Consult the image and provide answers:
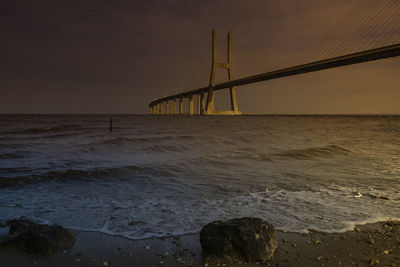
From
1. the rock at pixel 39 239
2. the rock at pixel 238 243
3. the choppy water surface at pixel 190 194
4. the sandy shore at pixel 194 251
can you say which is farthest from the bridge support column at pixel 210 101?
the rock at pixel 238 243

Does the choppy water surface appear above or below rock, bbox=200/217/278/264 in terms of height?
below

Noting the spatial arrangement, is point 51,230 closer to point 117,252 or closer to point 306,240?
point 117,252

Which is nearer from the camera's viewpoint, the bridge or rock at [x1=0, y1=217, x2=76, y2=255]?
rock at [x1=0, y1=217, x2=76, y2=255]

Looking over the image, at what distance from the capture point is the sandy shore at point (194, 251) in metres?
1.85

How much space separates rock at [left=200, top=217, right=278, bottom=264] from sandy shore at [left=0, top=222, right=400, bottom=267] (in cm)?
9

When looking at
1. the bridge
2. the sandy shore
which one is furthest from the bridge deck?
the sandy shore

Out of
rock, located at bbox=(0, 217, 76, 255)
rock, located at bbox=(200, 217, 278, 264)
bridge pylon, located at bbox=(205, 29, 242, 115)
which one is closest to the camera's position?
rock, located at bbox=(200, 217, 278, 264)

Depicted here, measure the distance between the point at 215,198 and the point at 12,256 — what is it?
7.21 feet

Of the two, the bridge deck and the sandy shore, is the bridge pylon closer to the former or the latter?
the bridge deck

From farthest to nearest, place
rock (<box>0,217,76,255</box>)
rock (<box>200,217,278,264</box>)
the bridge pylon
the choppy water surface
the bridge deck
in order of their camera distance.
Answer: the bridge pylon, the bridge deck, the choppy water surface, rock (<box>0,217,76,255</box>), rock (<box>200,217,278,264</box>)

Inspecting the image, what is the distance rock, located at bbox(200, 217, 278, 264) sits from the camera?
6.06 feet

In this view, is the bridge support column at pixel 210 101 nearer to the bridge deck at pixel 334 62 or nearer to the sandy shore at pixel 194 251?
the bridge deck at pixel 334 62

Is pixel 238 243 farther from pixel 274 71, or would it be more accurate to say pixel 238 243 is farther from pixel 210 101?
pixel 210 101

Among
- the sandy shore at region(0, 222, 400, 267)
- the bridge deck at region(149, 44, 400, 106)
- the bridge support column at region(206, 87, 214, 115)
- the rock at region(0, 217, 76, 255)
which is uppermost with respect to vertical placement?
the bridge deck at region(149, 44, 400, 106)
